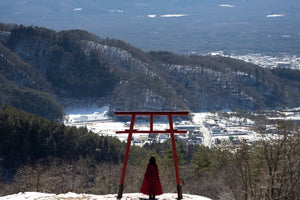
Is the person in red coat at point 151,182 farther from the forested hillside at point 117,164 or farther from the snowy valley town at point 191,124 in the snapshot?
the snowy valley town at point 191,124

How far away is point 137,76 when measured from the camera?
138 meters

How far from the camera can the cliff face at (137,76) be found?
13300cm

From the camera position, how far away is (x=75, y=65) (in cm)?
15212

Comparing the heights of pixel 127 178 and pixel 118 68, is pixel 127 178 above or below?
below

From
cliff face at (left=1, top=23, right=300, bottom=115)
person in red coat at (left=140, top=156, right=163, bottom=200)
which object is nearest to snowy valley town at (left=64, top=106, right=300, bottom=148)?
cliff face at (left=1, top=23, right=300, bottom=115)

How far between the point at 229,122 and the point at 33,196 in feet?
328

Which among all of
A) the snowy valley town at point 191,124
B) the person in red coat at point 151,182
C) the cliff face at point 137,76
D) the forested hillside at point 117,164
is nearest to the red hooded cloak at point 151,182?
the person in red coat at point 151,182

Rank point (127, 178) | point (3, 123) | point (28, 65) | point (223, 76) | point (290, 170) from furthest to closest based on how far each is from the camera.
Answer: point (223, 76) → point (28, 65) → point (3, 123) → point (127, 178) → point (290, 170)

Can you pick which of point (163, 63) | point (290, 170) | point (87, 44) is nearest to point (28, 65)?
→ point (87, 44)

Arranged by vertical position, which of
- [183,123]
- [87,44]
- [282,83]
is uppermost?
[87,44]

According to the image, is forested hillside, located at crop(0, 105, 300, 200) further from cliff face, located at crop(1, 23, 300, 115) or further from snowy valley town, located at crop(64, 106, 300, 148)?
cliff face, located at crop(1, 23, 300, 115)

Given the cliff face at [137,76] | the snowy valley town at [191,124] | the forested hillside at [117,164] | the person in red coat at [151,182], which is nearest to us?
the person in red coat at [151,182]

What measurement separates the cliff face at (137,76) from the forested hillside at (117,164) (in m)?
63.2

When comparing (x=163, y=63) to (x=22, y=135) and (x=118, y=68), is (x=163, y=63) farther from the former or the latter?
(x=22, y=135)
